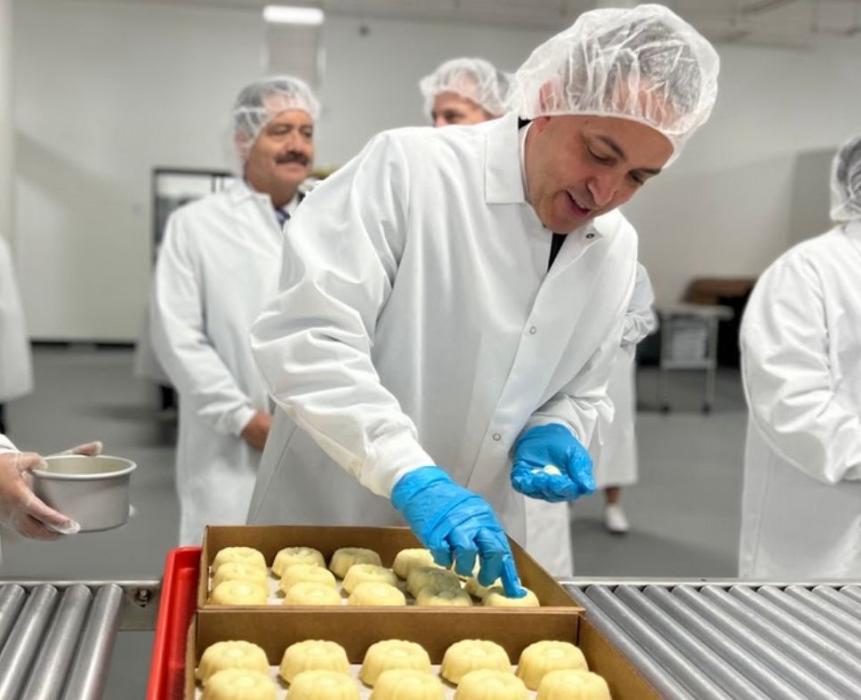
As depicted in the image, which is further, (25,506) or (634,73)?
(634,73)

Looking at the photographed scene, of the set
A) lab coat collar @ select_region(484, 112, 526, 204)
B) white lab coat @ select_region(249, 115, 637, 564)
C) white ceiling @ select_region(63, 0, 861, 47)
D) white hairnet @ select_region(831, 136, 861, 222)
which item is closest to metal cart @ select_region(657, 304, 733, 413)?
white ceiling @ select_region(63, 0, 861, 47)

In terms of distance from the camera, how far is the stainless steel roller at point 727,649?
3.15 feet

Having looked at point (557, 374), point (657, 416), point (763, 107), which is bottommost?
point (657, 416)

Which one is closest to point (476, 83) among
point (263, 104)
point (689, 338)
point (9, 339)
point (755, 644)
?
point (263, 104)

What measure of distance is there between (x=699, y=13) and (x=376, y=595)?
8299 mm

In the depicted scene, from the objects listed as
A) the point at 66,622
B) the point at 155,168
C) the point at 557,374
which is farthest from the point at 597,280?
the point at 155,168

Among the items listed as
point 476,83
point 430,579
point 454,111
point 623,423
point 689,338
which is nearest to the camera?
point 430,579

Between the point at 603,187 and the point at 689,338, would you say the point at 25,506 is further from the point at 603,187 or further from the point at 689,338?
the point at 689,338

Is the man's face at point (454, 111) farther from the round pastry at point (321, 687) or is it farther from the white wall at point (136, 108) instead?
the white wall at point (136, 108)

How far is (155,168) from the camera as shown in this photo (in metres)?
8.38

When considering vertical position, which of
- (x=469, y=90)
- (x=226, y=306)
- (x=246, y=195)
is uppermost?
(x=469, y=90)

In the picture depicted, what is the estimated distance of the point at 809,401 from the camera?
1772 millimetres

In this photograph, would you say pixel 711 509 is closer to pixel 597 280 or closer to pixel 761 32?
pixel 597 280

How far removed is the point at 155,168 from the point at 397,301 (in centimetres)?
757
